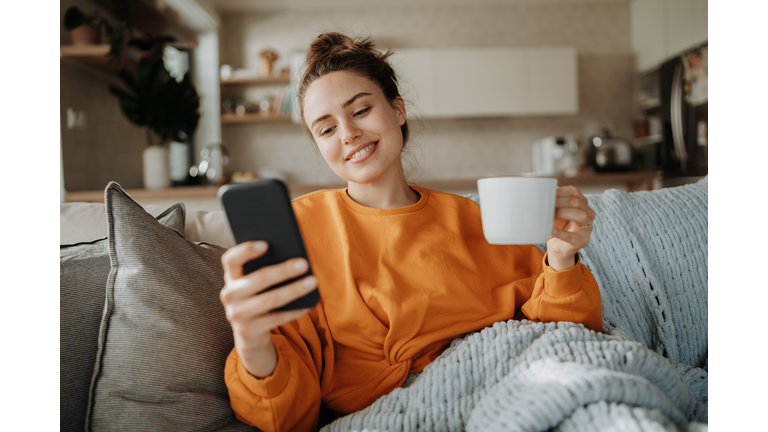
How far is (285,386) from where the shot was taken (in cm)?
79

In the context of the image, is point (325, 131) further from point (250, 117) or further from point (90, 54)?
point (250, 117)

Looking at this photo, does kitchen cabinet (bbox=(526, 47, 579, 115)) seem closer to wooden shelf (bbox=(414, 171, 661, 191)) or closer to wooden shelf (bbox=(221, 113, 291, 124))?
wooden shelf (bbox=(414, 171, 661, 191))

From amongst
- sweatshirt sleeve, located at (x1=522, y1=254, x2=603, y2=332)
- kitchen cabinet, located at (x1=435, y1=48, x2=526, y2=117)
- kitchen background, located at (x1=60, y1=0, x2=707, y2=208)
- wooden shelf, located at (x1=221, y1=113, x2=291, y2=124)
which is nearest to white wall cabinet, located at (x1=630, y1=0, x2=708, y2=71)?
kitchen background, located at (x1=60, y1=0, x2=707, y2=208)

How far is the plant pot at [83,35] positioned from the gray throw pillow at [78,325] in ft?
8.78

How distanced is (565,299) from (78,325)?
833 millimetres

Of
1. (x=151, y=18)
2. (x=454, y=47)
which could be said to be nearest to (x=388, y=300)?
(x=151, y=18)

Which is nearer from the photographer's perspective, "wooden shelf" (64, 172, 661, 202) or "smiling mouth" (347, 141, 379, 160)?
"smiling mouth" (347, 141, 379, 160)

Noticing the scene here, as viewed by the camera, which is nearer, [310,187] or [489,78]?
[310,187]

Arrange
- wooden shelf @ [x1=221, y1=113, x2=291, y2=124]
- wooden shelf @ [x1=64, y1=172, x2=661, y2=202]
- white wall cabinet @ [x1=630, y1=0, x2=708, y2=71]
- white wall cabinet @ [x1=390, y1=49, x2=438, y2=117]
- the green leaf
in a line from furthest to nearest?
wooden shelf @ [x1=221, y1=113, x2=291, y2=124] → white wall cabinet @ [x1=390, y1=49, x2=438, y2=117] → white wall cabinet @ [x1=630, y1=0, x2=708, y2=71] → wooden shelf @ [x1=64, y1=172, x2=661, y2=202] → the green leaf

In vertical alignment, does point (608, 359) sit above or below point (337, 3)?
below

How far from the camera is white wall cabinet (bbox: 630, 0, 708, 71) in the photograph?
3895 millimetres

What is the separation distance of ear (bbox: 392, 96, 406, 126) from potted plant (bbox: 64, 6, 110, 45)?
255 cm

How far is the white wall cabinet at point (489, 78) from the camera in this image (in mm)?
4543
